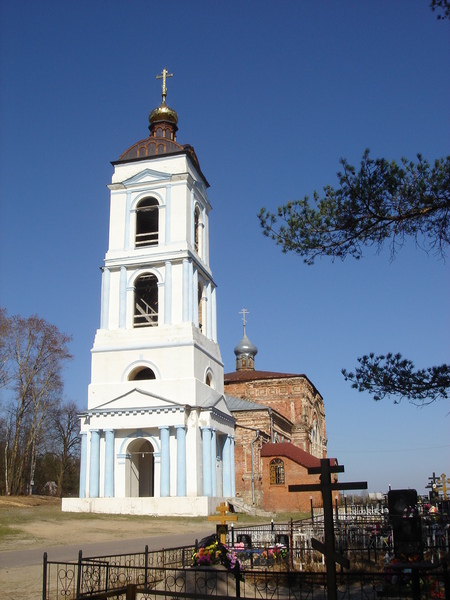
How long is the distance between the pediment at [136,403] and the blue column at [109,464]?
993mm

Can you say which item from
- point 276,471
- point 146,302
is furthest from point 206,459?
point 146,302

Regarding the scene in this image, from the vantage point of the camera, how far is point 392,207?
34.2 ft

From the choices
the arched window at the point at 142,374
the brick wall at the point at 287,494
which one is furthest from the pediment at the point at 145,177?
the brick wall at the point at 287,494

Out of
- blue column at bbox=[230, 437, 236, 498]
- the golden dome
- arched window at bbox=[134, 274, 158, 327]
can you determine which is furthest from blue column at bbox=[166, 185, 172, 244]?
blue column at bbox=[230, 437, 236, 498]

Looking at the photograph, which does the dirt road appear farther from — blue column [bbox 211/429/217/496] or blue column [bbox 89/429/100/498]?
blue column [bbox 211/429/217/496]

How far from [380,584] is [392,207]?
6045 millimetres

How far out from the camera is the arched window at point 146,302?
28377 millimetres

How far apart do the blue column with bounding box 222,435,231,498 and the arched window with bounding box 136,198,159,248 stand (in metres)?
10.0

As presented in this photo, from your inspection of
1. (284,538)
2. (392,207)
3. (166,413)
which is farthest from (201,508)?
(392,207)

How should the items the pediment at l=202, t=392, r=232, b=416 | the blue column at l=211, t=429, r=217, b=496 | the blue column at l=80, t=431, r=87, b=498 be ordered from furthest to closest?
the pediment at l=202, t=392, r=232, b=416 < the blue column at l=211, t=429, r=217, b=496 < the blue column at l=80, t=431, r=87, b=498

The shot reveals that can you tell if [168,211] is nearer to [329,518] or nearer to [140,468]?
[140,468]

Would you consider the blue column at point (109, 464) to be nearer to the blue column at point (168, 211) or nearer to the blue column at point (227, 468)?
the blue column at point (227, 468)

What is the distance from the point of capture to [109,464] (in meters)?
A: 25.1

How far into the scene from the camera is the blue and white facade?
2494cm
